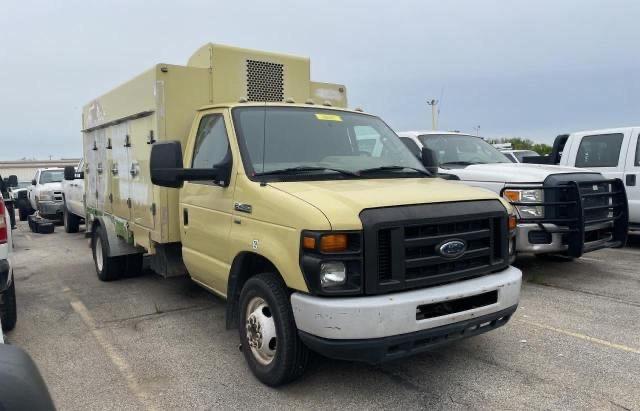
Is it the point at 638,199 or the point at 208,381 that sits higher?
the point at 638,199

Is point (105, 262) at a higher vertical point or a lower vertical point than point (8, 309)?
higher

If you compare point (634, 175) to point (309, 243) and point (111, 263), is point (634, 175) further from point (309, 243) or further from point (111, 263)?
point (111, 263)

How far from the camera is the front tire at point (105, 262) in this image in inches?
285

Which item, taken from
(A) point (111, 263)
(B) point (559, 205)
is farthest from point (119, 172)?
(B) point (559, 205)

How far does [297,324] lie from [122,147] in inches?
169

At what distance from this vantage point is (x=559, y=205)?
6.39 meters

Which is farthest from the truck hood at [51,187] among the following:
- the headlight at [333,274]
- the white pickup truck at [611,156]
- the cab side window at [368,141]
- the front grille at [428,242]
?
the front grille at [428,242]

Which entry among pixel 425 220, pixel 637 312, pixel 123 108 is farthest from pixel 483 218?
pixel 123 108

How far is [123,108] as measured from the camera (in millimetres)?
6504

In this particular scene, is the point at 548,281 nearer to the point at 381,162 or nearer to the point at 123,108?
the point at 381,162

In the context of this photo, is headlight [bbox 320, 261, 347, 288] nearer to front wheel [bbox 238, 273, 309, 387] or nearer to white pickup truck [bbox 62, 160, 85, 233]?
front wheel [bbox 238, 273, 309, 387]

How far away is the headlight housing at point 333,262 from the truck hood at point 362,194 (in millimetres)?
86

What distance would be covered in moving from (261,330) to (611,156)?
24.9 feet

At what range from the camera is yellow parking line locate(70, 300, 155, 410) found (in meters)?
3.86
